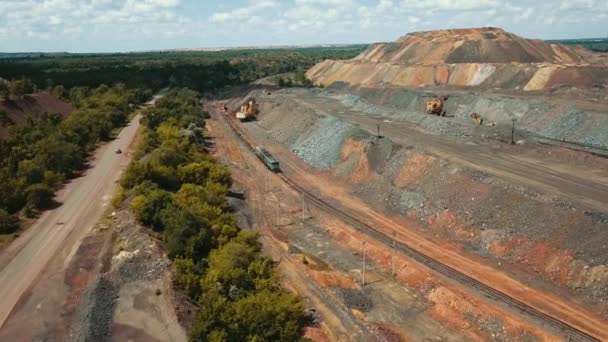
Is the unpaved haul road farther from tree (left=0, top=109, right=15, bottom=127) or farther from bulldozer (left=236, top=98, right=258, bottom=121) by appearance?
bulldozer (left=236, top=98, right=258, bottom=121)

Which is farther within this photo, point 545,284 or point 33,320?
point 545,284

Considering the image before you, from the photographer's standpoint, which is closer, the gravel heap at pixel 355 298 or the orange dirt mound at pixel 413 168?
the gravel heap at pixel 355 298

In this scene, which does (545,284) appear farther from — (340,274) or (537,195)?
(340,274)

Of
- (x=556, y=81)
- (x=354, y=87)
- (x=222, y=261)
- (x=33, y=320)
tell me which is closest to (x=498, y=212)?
(x=222, y=261)

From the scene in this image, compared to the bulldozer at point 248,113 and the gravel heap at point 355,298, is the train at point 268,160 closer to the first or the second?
the bulldozer at point 248,113

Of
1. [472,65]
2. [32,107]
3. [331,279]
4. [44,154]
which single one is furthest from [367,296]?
[472,65]

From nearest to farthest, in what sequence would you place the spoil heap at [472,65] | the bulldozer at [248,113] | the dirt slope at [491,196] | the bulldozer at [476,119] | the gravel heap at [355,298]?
the gravel heap at [355,298], the dirt slope at [491,196], the bulldozer at [476,119], the spoil heap at [472,65], the bulldozer at [248,113]

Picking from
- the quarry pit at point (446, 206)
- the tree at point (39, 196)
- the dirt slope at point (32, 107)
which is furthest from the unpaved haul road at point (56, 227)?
the dirt slope at point (32, 107)
